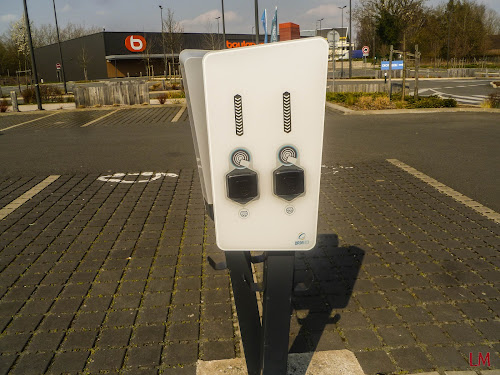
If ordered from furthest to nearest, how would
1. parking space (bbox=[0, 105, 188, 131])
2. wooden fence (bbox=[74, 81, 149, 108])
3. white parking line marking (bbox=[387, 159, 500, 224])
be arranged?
1. wooden fence (bbox=[74, 81, 149, 108])
2. parking space (bbox=[0, 105, 188, 131])
3. white parking line marking (bbox=[387, 159, 500, 224])

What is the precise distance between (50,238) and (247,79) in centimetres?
446

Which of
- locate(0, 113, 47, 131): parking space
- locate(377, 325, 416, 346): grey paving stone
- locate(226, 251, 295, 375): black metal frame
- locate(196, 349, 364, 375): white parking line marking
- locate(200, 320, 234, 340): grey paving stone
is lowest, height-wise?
locate(377, 325, 416, 346): grey paving stone

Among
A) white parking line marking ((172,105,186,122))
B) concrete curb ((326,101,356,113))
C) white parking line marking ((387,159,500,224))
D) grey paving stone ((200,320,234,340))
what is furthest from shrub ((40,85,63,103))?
grey paving stone ((200,320,234,340))

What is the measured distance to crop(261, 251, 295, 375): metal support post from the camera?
2.33m

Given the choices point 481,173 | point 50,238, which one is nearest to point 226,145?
point 50,238

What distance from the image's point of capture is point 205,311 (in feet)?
12.6

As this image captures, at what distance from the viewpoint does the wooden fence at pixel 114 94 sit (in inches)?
931

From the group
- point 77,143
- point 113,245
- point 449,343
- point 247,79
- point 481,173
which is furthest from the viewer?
point 77,143

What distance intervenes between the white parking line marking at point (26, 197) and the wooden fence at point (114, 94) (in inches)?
612

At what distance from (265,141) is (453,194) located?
19.0 ft

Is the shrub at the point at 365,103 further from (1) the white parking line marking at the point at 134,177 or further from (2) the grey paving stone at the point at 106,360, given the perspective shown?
(2) the grey paving stone at the point at 106,360

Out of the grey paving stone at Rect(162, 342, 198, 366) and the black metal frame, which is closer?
the black metal frame

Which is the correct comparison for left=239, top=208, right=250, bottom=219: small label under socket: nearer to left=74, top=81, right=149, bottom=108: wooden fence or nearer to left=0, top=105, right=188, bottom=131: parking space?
left=0, top=105, right=188, bottom=131: parking space

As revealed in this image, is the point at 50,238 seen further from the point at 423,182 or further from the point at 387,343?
the point at 423,182
